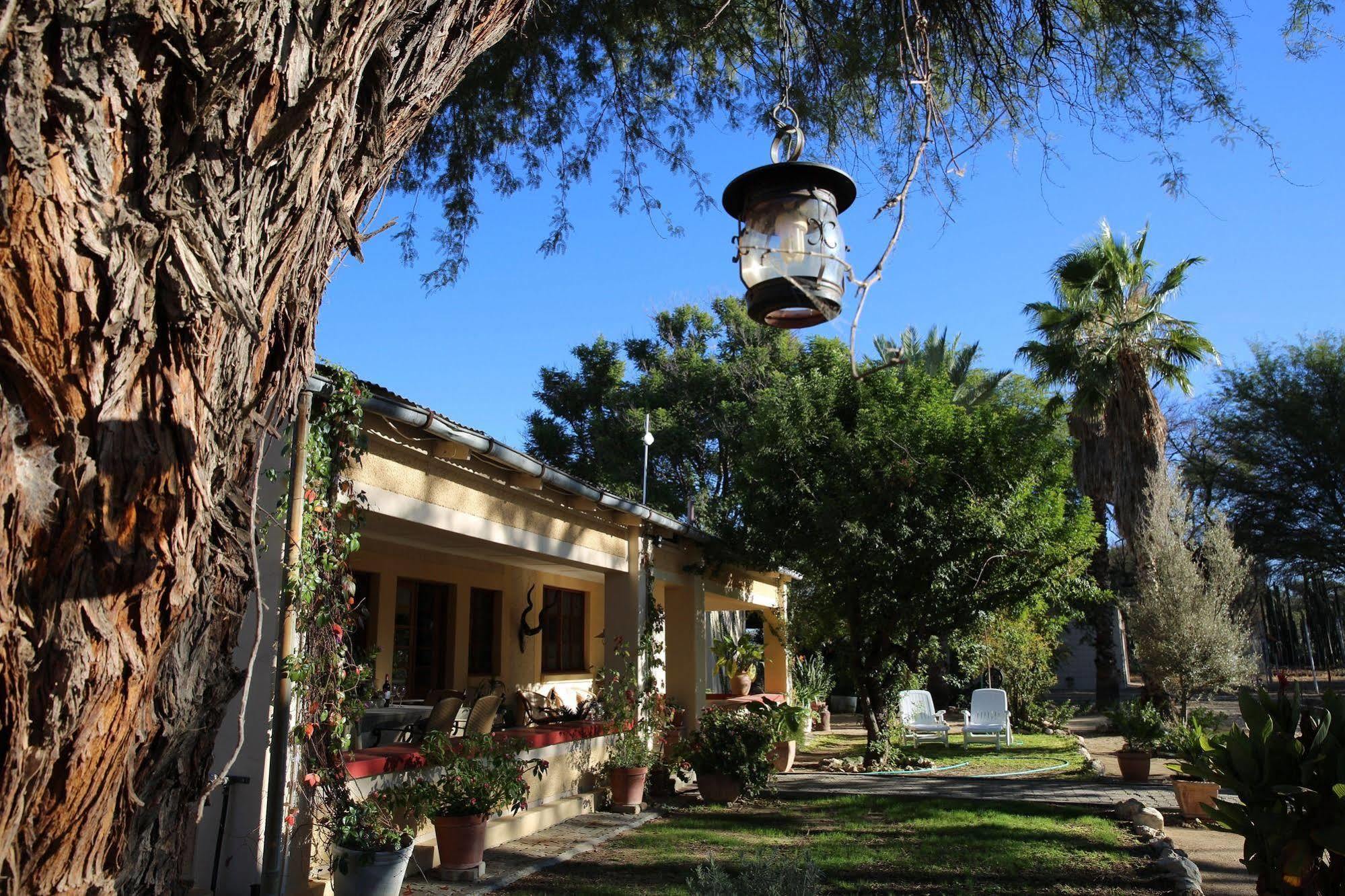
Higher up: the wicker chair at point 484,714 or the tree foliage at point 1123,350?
the tree foliage at point 1123,350

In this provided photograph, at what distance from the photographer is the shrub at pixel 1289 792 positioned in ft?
15.0

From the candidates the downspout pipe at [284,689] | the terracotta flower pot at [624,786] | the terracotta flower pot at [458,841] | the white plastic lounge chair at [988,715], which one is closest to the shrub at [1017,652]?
the white plastic lounge chair at [988,715]

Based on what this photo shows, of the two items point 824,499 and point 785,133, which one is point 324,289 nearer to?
point 785,133

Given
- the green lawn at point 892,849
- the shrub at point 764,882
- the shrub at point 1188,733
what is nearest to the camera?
the shrub at point 764,882

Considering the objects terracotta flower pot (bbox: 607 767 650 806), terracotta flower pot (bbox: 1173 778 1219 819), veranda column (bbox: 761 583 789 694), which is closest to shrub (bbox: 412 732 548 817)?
terracotta flower pot (bbox: 607 767 650 806)

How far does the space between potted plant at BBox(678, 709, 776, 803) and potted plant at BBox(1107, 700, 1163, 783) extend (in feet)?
15.4

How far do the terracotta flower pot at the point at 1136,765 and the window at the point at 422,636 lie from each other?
855 centimetres

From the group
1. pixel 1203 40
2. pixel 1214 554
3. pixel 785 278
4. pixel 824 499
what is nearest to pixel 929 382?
pixel 824 499

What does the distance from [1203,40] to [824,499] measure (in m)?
7.37

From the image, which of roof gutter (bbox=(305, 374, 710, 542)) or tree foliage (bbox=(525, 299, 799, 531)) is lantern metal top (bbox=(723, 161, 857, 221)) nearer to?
roof gutter (bbox=(305, 374, 710, 542))

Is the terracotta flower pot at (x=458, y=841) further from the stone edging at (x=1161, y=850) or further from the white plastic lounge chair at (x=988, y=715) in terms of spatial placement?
the white plastic lounge chair at (x=988, y=715)

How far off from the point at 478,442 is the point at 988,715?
11.0 m

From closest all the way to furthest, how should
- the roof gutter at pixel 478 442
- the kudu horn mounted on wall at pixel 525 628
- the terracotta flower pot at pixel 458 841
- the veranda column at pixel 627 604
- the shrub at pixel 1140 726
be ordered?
the roof gutter at pixel 478 442 < the terracotta flower pot at pixel 458 841 < the veranda column at pixel 627 604 < the shrub at pixel 1140 726 < the kudu horn mounted on wall at pixel 525 628

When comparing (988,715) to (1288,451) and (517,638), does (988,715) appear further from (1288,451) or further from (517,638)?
(1288,451)
